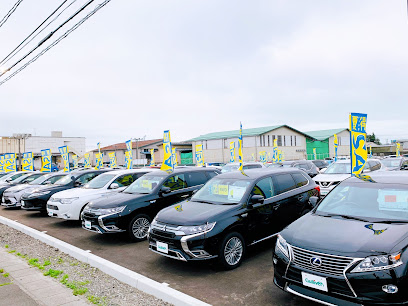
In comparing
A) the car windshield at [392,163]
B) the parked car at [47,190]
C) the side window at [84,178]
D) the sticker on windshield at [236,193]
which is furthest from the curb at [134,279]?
the car windshield at [392,163]

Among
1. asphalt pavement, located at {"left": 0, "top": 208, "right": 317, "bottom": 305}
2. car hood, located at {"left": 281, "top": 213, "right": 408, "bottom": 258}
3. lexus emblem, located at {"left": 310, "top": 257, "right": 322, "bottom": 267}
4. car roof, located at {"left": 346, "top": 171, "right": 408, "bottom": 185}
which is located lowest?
asphalt pavement, located at {"left": 0, "top": 208, "right": 317, "bottom": 305}

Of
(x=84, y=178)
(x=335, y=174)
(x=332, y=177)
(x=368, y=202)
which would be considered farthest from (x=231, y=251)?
(x=335, y=174)

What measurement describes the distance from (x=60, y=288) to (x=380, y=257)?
4448mm

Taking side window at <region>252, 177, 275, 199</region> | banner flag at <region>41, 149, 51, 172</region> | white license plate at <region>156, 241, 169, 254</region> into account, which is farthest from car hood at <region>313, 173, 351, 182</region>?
banner flag at <region>41, 149, 51, 172</region>

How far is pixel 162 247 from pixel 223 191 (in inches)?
65.5

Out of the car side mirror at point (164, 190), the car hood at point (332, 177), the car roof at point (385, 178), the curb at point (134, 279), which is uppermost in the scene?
the car roof at point (385, 178)

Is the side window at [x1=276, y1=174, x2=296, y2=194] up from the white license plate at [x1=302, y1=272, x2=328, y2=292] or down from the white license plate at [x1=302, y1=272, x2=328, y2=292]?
up

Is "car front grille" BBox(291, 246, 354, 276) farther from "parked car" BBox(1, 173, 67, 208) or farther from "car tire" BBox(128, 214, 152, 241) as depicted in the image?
"parked car" BBox(1, 173, 67, 208)

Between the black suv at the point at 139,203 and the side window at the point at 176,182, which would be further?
the side window at the point at 176,182

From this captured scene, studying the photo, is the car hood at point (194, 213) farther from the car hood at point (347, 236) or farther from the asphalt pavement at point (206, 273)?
the car hood at point (347, 236)

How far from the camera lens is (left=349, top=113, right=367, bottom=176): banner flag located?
9.09 metres

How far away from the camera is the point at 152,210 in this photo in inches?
297

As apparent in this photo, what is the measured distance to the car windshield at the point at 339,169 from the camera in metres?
12.3

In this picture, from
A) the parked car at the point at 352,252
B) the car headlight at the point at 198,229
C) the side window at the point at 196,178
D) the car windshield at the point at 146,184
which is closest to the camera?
the parked car at the point at 352,252
